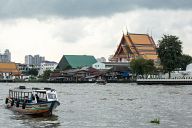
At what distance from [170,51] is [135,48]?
2211 inches

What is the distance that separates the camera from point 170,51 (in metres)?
119

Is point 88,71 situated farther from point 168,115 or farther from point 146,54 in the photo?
point 168,115

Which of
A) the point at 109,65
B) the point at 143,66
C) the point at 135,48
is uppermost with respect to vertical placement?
the point at 135,48

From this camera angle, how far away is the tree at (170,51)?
118875 millimetres

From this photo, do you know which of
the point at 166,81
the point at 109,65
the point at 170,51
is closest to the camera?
the point at 166,81

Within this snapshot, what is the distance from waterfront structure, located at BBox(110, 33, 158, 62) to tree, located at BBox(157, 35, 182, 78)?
50523mm

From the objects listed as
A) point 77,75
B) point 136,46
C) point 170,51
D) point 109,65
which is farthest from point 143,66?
point 109,65

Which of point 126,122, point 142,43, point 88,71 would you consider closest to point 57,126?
point 126,122

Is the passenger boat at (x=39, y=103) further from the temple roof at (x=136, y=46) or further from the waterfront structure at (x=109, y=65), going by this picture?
the temple roof at (x=136, y=46)

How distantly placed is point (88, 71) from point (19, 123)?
440 feet

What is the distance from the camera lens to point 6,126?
3112cm

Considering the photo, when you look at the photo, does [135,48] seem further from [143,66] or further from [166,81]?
[166,81]

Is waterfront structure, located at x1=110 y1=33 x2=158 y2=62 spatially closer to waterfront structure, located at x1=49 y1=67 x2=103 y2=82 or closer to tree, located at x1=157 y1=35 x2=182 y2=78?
waterfront structure, located at x1=49 y1=67 x2=103 y2=82

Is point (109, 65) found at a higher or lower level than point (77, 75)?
higher
